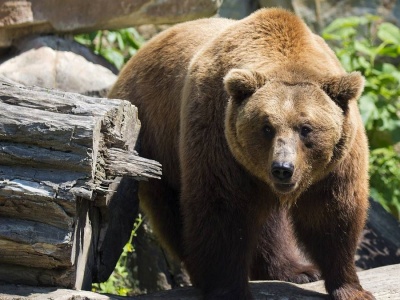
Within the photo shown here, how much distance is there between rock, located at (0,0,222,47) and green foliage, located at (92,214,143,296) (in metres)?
2.18

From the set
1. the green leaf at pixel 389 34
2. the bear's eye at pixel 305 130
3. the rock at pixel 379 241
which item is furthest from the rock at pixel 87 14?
the bear's eye at pixel 305 130

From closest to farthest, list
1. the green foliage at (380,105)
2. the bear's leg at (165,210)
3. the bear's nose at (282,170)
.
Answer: the bear's nose at (282,170) → the bear's leg at (165,210) → the green foliage at (380,105)

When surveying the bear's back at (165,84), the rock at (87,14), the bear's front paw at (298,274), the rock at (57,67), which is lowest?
the bear's front paw at (298,274)

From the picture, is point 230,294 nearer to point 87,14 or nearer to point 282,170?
point 282,170

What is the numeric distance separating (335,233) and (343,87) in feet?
3.51

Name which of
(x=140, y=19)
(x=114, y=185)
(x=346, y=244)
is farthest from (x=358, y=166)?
(x=140, y=19)

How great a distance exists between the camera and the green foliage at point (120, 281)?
7738 mm

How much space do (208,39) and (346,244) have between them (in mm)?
2023

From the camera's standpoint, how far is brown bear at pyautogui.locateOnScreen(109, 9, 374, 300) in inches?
203

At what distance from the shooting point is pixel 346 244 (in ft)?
18.5

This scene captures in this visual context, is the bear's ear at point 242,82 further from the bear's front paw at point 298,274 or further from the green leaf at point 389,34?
the green leaf at point 389,34

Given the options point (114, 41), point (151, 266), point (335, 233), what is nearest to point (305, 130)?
point (335, 233)

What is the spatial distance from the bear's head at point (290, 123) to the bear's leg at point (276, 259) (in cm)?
129

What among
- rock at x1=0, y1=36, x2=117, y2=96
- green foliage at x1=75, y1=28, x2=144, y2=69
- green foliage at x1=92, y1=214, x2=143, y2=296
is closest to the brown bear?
green foliage at x1=92, y1=214, x2=143, y2=296
